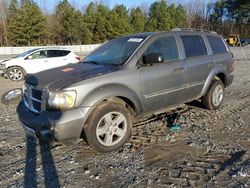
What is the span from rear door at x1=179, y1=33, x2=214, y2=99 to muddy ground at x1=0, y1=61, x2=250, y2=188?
0.69 m

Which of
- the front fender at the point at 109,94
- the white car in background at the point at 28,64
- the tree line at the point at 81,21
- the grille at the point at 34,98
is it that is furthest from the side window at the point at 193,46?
the tree line at the point at 81,21

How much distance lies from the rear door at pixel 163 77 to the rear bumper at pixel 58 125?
1288 mm

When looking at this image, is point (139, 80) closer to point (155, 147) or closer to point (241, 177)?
point (155, 147)

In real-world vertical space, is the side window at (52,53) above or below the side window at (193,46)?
below

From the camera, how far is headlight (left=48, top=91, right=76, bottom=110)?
453 centimetres

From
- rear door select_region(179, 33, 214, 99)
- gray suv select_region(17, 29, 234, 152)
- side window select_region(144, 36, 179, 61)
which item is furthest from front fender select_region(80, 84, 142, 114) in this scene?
rear door select_region(179, 33, 214, 99)

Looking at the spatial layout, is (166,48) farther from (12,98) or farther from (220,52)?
(12,98)

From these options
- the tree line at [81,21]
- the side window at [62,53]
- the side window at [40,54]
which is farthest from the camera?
the tree line at [81,21]

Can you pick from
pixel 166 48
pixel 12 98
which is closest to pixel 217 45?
pixel 166 48

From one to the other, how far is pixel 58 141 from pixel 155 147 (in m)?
1.55

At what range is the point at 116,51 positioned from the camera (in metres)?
5.86

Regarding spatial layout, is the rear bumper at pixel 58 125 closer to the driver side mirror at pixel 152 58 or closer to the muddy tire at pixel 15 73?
the driver side mirror at pixel 152 58

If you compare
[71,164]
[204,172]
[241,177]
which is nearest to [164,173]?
[204,172]

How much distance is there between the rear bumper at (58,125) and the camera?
443cm
